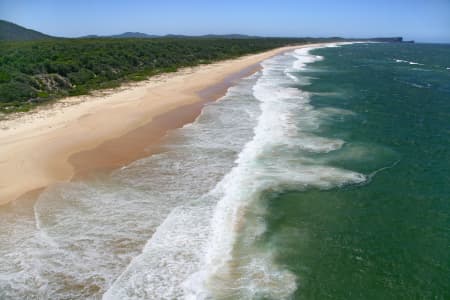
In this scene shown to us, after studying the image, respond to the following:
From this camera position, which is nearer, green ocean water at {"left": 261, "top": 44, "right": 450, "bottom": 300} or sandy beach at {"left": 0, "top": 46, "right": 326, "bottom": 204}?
green ocean water at {"left": 261, "top": 44, "right": 450, "bottom": 300}

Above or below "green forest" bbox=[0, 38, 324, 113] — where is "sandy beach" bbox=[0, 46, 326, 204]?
below

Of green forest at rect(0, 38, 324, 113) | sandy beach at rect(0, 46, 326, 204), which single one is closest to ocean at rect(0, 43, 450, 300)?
sandy beach at rect(0, 46, 326, 204)

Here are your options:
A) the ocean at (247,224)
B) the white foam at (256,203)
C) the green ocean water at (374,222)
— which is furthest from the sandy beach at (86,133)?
the green ocean water at (374,222)

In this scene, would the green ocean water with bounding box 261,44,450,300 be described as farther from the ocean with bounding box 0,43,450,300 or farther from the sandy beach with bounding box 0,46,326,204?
the sandy beach with bounding box 0,46,326,204

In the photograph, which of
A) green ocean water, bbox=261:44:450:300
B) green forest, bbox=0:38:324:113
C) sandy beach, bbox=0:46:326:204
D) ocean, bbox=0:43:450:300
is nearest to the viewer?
ocean, bbox=0:43:450:300

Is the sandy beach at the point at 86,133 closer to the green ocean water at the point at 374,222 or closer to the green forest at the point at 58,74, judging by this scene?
the green forest at the point at 58,74

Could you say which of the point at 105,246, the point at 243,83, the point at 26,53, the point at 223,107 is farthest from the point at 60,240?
the point at 26,53

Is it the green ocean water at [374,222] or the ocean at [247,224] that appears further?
the green ocean water at [374,222]

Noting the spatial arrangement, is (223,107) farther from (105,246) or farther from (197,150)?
(105,246)
